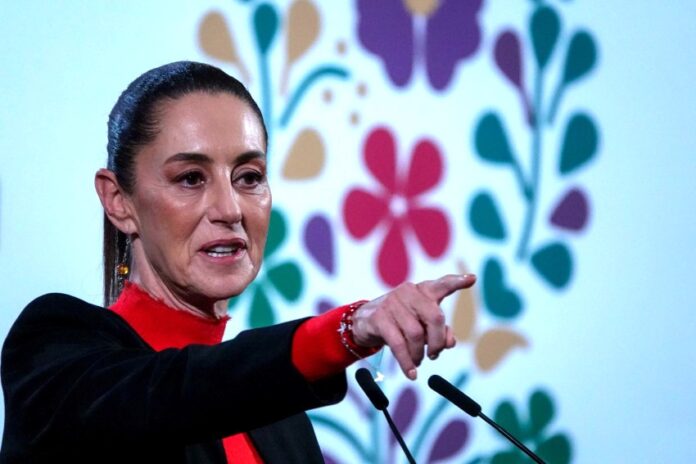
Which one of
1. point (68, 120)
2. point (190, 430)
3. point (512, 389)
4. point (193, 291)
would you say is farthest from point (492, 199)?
point (190, 430)

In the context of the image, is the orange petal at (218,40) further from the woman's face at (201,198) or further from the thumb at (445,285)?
the thumb at (445,285)

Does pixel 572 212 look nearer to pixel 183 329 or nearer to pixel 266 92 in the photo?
pixel 266 92

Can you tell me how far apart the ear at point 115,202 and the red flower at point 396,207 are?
0.85 m

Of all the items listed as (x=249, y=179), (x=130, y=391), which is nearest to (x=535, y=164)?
(x=249, y=179)

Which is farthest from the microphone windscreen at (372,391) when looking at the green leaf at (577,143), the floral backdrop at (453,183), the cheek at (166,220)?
the green leaf at (577,143)

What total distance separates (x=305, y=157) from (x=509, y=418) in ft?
2.45

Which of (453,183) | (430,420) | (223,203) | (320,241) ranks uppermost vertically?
(223,203)

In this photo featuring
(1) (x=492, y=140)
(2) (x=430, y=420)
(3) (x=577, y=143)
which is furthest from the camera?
(3) (x=577, y=143)

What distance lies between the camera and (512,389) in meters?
2.36

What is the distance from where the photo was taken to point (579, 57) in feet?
8.19

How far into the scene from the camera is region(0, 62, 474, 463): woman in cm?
88

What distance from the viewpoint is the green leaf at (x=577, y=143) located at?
96.9 inches

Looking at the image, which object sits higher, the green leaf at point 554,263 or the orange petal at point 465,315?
the green leaf at point 554,263

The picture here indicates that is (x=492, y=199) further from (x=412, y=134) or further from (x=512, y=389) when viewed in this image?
(x=512, y=389)
